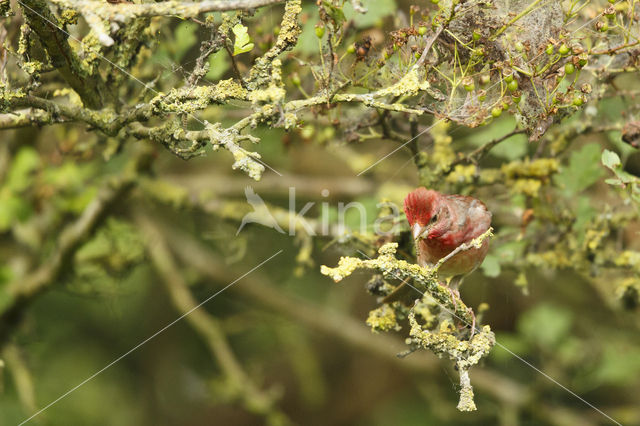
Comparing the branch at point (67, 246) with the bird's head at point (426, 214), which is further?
the branch at point (67, 246)

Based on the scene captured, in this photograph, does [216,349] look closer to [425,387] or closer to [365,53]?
[425,387]

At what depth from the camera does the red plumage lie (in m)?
1.08

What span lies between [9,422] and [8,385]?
12.6 inches

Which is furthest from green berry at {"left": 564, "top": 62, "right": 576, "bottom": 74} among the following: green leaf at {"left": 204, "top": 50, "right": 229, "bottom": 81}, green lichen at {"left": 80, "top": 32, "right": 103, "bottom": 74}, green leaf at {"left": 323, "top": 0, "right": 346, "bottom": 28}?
green lichen at {"left": 80, "top": 32, "right": 103, "bottom": 74}

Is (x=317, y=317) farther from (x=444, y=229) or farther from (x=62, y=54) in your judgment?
(x=62, y=54)

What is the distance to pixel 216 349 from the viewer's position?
227cm

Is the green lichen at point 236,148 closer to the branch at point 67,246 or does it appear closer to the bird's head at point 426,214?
the bird's head at point 426,214

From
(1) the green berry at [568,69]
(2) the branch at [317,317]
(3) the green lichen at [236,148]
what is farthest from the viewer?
(2) the branch at [317,317]

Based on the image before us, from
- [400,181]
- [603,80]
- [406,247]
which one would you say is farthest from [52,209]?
[603,80]

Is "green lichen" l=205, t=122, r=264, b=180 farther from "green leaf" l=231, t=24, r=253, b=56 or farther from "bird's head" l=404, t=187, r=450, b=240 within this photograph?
"bird's head" l=404, t=187, r=450, b=240

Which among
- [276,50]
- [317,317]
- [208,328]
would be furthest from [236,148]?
[317,317]

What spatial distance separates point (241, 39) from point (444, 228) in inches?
18.4

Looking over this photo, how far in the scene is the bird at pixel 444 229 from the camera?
3.55 feet

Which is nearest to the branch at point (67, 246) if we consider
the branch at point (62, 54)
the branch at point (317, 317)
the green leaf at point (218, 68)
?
the branch at point (317, 317)
